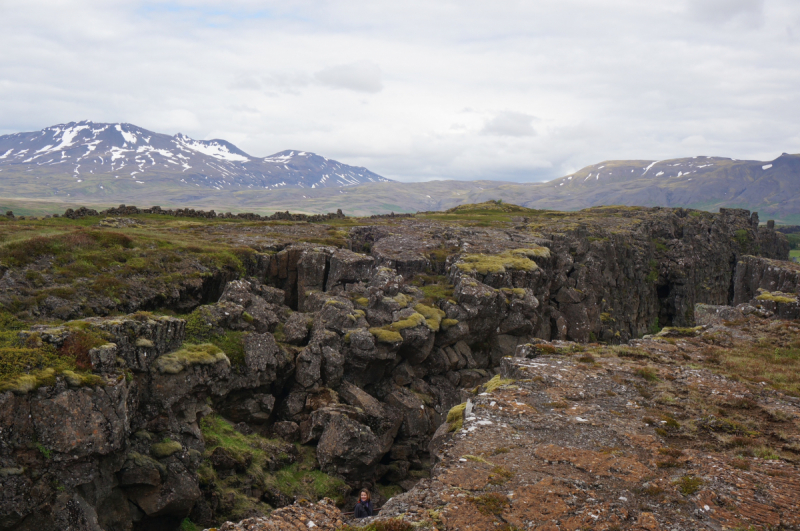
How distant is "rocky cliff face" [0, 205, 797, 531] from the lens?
17.5 m

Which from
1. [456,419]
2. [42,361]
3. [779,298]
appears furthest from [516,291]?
[42,361]

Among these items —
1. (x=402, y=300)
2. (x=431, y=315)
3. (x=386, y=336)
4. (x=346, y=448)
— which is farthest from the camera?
(x=402, y=300)

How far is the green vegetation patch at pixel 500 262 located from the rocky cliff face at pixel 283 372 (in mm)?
251

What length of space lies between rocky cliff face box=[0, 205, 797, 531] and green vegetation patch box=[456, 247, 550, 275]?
0.82 feet

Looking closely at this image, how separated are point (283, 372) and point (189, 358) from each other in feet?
26.0

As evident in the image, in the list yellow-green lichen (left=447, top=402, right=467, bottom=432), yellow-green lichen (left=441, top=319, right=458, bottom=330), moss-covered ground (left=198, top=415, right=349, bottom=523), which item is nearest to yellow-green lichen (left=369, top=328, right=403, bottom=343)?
yellow-green lichen (left=441, top=319, right=458, bottom=330)

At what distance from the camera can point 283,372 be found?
32.0m

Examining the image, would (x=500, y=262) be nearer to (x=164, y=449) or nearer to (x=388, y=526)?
(x=164, y=449)

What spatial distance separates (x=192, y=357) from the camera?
25672 millimetres

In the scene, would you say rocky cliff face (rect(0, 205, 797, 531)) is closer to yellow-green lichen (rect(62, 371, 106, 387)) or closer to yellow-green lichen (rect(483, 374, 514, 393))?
yellow-green lichen (rect(62, 371, 106, 387))

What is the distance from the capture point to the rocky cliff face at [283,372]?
57.4ft

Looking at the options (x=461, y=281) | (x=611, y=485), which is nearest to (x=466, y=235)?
(x=461, y=281)

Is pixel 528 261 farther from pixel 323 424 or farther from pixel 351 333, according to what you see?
pixel 323 424

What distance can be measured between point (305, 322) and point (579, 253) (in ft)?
156
